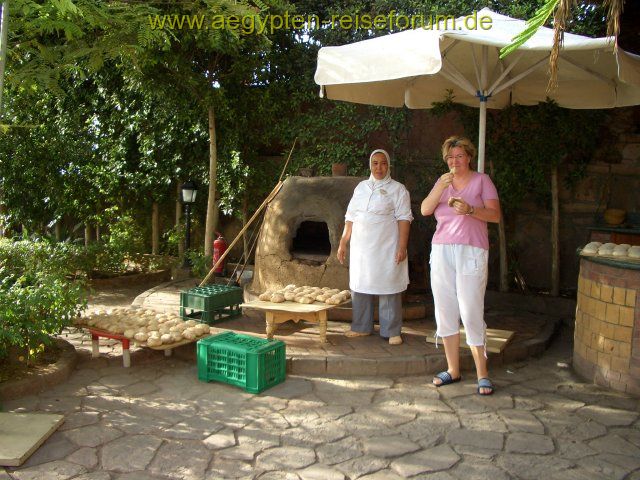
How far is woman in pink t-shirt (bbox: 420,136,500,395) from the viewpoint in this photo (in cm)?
431

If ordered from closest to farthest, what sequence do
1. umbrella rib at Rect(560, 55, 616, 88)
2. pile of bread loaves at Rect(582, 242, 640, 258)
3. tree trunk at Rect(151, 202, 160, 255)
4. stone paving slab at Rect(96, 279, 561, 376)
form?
pile of bread loaves at Rect(582, 242, 640, 258)
stone paving slab at Rect(96, 279, 561, 376)
umbrella rib at Rect(560, 55, 616, 88)
tree trunk at Rect(151, 202, 160, 255)

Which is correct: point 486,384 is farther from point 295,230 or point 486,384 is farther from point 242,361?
point 295,230

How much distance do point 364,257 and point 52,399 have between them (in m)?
2.81

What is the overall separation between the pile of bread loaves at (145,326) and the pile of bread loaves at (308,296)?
2.32 ft

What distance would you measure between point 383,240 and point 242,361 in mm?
1770

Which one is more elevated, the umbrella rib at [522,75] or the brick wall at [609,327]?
the umbrella rib at [522,75]

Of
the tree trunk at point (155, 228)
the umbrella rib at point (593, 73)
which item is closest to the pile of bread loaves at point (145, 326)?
the umbrella rib at point (593, 73)

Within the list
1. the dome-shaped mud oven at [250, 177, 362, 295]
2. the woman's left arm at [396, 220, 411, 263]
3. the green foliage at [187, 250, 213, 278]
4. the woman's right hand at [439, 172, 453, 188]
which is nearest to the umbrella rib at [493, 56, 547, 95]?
the woman's right hand at [439, 172, 453, 188]

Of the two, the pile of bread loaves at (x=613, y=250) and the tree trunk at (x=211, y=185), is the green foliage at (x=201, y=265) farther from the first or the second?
the pile of bread loaves at (x=613, y=250)

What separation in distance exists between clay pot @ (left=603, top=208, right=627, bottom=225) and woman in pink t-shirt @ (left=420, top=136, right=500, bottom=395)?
10.7ft

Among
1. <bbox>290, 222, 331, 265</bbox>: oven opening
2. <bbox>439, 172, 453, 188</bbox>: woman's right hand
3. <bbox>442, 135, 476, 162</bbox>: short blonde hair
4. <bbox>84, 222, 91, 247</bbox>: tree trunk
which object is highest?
<bbox>442, 135, 476, 162</bbox>: short blonde hair

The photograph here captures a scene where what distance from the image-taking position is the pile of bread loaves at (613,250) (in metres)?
4.56

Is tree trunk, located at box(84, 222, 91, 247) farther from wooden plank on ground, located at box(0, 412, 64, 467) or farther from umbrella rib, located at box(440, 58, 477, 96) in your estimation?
umbrella rib, located at box(440, 58, 477, 96)

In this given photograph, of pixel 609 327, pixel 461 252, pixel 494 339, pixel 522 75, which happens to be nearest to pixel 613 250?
pixel 609 327
